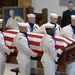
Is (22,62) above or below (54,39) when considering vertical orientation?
below

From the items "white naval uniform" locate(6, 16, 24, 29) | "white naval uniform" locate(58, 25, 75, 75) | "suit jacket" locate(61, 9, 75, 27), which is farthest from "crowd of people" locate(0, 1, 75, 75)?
"white naval uniform" locate(6, 16, 24, 29)

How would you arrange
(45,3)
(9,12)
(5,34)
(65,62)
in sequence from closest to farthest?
1. (65,62)
2. (5,34)
3. (9,12)
4. (45,3)

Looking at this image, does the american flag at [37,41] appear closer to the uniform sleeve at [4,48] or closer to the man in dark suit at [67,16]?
the uniform sleeve at [4,48]

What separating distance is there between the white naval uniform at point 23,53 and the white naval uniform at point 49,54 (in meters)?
0.24

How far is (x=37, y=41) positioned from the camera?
5.94m

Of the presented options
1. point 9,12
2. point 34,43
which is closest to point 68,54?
point 34,43

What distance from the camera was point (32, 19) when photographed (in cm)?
673

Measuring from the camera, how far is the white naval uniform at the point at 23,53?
19.2 ft

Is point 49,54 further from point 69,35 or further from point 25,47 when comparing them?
point 69,35

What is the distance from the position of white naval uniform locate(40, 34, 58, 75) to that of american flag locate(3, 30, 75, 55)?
0.38ft

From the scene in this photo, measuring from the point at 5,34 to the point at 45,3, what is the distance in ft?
11.0

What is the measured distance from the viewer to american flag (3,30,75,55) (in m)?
5.75

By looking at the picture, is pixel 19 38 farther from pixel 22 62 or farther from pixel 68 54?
pixel 68 54

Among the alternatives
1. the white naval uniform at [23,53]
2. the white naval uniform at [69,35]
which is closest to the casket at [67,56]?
the white naval uniform at [69,35]
